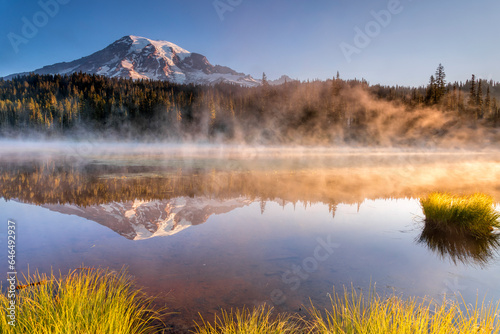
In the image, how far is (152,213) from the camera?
1145 centimetres

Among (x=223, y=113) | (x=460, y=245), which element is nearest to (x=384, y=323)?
(x=460, y=245)

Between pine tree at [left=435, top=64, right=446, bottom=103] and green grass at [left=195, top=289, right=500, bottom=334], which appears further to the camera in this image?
pine tree at [left=435, top=64, right=446, bottom=103]

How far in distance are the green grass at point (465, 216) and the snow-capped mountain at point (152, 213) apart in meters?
7.42

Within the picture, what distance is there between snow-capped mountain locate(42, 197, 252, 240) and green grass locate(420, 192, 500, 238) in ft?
24.3

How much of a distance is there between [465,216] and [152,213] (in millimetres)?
10575

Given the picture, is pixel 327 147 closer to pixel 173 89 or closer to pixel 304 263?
pixel 173 89

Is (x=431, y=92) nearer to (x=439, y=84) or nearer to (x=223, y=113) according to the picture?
(x=439, y=84)

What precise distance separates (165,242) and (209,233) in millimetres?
1461

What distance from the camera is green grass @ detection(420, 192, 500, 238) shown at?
9.23m

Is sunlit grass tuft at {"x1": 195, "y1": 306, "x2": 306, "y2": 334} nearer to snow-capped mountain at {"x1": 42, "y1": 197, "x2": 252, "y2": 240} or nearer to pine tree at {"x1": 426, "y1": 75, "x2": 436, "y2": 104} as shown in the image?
snow-capped mountain at {"x1": 42, "y1": 197, "x2": 252, "y2": 240}

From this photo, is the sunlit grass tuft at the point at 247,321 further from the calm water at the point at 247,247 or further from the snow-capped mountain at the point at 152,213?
the snow-capped mountain at the point at 152,213

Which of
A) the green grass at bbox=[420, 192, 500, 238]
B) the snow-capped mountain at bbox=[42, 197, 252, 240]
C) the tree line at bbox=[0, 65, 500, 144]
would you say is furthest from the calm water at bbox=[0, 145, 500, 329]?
the tree line at bbox=[0, 65, 500, 144]

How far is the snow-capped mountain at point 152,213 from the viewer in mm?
9633

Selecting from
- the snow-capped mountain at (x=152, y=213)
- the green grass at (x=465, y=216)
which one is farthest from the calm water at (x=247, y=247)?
the green grass at (x=465, y=216)
